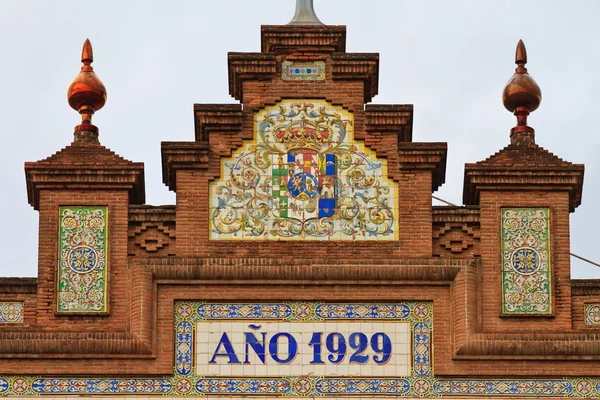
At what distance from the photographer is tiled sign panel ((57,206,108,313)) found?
3212cm

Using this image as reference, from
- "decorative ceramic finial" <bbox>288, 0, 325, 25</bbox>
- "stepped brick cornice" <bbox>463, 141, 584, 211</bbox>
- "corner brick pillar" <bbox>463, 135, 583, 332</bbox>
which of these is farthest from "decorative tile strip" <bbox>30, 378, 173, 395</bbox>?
"decorative ceramic finial" <bbox>288, 0, 325, 25</bbox>

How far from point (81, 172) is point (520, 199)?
18.1ft

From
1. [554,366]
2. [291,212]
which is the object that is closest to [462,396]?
[554,366]

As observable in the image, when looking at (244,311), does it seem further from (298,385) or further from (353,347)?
(353,347)

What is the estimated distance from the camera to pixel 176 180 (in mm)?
32719

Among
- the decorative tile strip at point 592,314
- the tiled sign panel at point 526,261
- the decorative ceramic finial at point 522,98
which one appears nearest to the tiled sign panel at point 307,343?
the tiled sign panel at point 526,261

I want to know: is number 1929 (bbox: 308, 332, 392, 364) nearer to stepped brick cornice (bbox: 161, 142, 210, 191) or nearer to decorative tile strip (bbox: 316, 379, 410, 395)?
decorative tile strip (bbox: 316, 379, 410, 395)

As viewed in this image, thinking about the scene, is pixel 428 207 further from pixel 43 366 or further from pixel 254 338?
pixel 43 366

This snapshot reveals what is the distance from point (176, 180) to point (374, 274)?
9.18 ft

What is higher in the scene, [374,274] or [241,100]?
[241,100]

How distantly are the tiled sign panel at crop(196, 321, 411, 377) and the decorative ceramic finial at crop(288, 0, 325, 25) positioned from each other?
4224mm

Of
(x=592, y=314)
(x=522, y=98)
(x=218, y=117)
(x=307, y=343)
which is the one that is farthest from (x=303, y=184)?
(x=592, y=314)

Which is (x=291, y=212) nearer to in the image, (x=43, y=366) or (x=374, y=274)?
(x=374, y=274)

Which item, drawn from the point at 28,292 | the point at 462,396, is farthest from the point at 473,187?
the point at 28,292
